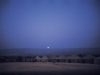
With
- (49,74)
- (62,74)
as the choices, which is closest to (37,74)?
(49,74)

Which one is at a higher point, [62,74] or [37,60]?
[37,60]

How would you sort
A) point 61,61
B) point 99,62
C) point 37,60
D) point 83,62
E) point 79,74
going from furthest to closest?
point 37,60, point 61,61, point 83,62, point 99,62, point 79,74

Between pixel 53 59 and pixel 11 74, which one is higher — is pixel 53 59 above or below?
above

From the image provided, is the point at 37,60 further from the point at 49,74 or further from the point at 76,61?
the point at 49,74

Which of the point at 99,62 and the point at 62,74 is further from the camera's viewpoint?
the point at 99,62

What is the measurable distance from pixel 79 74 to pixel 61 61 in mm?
11195

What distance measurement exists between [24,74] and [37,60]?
40.7 feet

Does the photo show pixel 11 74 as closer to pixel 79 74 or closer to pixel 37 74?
pixel 37 74

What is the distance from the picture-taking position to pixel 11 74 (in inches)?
583

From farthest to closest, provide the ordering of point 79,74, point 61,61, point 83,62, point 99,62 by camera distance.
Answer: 1. point 61,61
2. point 83,62
3. point 99,62
4. point 79,74

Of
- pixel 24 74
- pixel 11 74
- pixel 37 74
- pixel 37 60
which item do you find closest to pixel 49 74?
pixel 37 74

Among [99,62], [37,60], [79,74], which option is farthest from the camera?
[37,60]

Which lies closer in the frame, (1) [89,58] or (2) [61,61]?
(1) [89,58]

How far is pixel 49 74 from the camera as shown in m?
14.5
